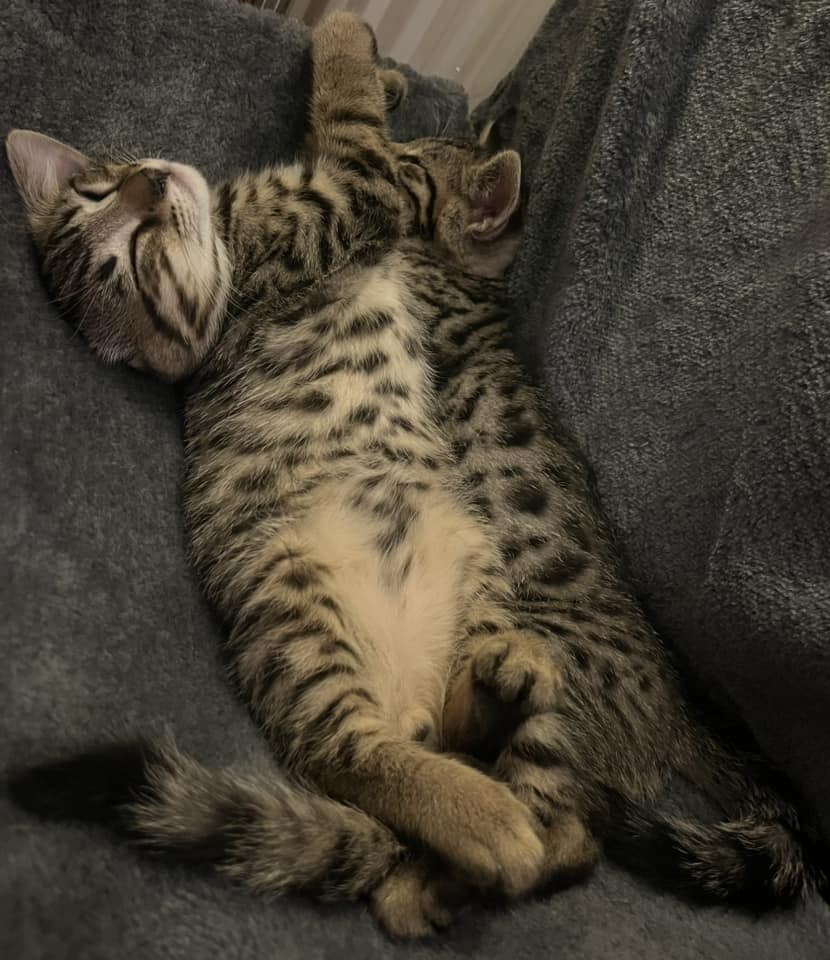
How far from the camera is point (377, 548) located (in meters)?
1.05

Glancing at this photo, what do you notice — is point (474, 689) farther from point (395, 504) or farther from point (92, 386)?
point (92, 386)

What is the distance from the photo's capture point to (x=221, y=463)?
111 cm

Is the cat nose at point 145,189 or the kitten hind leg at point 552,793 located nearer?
the kitten hind leg at point 552,793

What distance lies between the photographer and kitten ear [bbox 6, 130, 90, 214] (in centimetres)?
105

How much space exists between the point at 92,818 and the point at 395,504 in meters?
0.54

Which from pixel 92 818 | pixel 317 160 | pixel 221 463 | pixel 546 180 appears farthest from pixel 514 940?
pixel 317 160

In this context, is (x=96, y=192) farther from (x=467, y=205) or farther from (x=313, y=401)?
(x=467, y=205)

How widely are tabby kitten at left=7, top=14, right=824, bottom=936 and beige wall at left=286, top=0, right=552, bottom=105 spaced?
52cm

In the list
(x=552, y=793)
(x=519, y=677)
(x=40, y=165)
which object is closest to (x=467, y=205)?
(x=40, y=165)

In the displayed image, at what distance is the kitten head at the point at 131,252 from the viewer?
3.55ft

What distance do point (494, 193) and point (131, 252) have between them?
0.60 m

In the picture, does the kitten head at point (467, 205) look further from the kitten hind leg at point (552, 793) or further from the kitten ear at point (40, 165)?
the kitten hind leg at point (552, 793)

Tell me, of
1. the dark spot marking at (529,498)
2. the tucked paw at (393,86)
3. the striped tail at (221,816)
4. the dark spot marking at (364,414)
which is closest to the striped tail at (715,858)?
the striped tail at (221,816)

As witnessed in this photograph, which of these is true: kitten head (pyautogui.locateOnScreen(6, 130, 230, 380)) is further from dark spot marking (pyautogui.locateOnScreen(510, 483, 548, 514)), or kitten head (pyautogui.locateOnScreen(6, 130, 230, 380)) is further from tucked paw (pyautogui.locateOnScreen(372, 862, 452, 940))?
tucked paw (pyautogui.locateOnScreen(372, 862, 452, 940))
